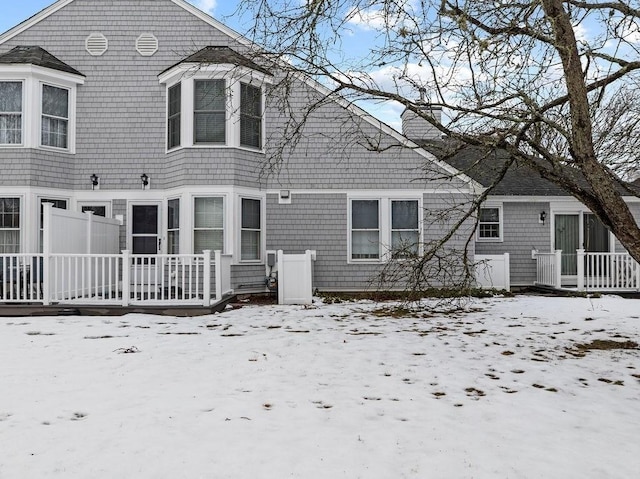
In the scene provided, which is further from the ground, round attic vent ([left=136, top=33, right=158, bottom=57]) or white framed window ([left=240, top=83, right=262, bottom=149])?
round attic vent ([left=136, top=33, right=158, bottom=57])

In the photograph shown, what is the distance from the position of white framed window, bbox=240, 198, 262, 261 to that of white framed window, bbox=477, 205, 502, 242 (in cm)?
651

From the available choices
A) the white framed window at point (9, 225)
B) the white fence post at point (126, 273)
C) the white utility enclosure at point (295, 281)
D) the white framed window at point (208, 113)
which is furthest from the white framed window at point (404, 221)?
the white framed window at point (9, 225)

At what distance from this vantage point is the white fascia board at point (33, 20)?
11.7 metres

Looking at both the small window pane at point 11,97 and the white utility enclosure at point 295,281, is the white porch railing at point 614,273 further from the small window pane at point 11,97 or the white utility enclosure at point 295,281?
the small window pane at point 11,97

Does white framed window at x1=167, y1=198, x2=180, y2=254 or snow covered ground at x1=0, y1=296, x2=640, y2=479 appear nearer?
snow covered ground at x1=0, y1=296, x2=640, y2=479

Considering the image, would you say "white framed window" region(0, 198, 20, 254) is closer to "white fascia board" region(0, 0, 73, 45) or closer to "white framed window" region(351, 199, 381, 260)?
"white fascia board" region(0, 0, 73, 45)

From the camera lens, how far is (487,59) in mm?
5680

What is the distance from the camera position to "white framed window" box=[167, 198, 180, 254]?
1122 centimetres

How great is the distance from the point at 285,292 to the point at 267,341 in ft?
13.3

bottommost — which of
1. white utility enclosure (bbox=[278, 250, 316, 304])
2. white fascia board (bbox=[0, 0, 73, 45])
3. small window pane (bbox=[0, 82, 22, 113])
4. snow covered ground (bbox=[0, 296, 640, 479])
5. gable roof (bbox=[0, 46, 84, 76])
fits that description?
snow covered ground (bbox=[0, 296, 640, 479])

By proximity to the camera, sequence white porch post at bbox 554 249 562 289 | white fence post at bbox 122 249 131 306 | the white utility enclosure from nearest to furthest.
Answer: white fence post at bbox 122 249 131 306, the white utility enclosure, white porch post at bbox 554 249 562 289

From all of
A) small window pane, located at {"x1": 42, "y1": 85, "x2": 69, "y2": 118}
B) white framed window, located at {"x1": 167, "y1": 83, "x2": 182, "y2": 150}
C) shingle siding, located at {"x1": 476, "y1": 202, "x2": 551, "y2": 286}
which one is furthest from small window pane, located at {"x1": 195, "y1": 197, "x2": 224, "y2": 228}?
shingle siding, located at {"x1": 476, "y1": 202, "x2": 551, "y2": 286}

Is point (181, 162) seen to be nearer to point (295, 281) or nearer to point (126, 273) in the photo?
point (126, 273)

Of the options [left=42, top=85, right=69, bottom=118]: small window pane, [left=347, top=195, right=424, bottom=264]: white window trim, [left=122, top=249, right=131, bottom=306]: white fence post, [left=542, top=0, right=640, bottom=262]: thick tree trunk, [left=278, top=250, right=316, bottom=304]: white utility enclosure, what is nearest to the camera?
[left=542, top=0, right=640, bottom=262]: thick tree trunk
